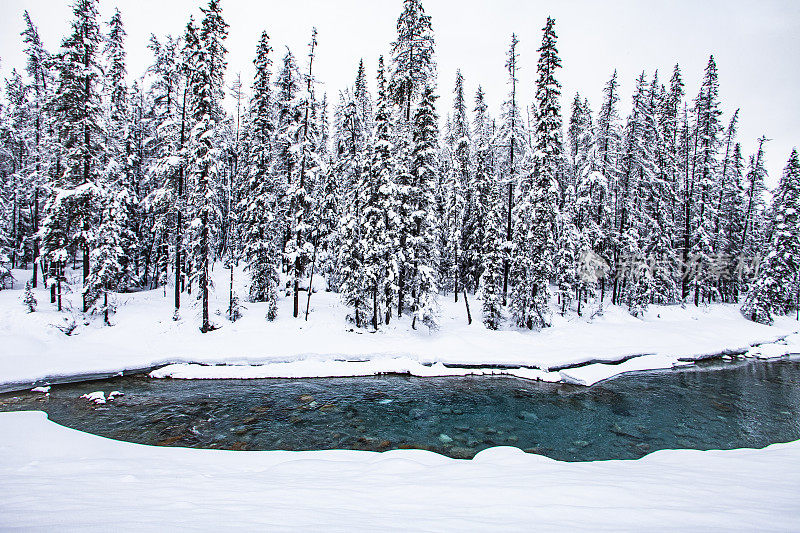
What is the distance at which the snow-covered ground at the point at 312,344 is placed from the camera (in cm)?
2027

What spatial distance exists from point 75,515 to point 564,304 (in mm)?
33992

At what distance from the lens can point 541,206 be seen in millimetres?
26516

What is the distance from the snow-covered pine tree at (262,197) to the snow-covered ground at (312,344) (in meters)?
3.23

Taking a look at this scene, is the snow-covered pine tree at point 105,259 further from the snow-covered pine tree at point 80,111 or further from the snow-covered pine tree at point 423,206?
the snow-covered pine tree at point 423,206

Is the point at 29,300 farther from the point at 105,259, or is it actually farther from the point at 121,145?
the point at 121,145

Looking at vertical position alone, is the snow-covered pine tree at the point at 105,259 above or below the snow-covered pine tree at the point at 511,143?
below

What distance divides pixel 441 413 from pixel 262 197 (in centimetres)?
2290

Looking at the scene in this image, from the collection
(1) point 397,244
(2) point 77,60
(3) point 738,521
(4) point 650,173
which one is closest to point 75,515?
(3) point 738,521

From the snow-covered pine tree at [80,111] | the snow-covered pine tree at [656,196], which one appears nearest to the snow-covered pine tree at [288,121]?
the snow-covered pine tree at [80,111]

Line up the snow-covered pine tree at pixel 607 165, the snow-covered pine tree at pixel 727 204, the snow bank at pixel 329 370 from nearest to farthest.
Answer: the snow bank at pixel 329 370
the snow-covered pine tree at pixel 607 165
the snow-covered pine tree at pixel 727 204

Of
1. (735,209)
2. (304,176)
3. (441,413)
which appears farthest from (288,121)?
(735,209)

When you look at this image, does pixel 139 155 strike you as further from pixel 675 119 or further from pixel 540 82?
pixel 675 119

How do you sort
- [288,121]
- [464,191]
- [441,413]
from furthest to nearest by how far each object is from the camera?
1. [464,191]
2. [288,121]
3. [441,413]

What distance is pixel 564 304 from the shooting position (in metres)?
32.0
